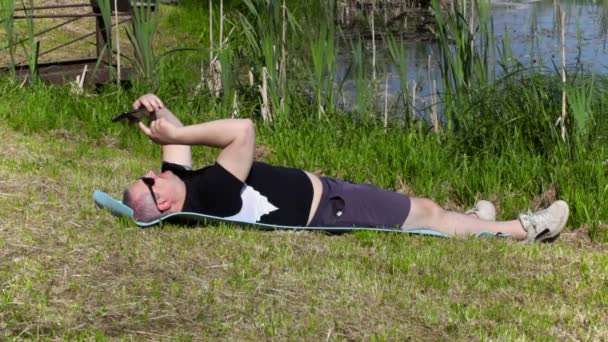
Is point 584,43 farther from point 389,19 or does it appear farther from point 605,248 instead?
point 605,248

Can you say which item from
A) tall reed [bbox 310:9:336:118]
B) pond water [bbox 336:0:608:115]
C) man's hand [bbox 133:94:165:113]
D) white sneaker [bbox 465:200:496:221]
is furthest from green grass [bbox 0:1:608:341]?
pond water [bbox 336:0:608:115]

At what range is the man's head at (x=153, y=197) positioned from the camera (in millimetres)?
5145

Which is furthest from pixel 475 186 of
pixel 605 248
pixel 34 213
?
pixel 34 213

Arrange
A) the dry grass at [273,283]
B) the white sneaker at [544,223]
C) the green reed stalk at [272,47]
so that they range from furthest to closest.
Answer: the green reed stalk at [272,47] → the white sneaker at [544,223] → the dry grass at [273,283]

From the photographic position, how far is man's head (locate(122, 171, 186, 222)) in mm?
5145

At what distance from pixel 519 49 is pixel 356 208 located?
6.52 metres

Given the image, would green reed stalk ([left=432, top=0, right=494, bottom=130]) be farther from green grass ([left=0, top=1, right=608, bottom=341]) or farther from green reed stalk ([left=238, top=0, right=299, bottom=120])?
green reed stalk ([left=238, top=0, right=299, bottom=120])

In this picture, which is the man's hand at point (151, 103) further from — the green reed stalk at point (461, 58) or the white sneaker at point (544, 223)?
the green reed stalk at point (461, 58)

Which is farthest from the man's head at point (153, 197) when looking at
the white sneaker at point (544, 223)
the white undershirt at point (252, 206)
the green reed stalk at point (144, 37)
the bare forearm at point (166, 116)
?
the green reed stalk at point (144, 37)

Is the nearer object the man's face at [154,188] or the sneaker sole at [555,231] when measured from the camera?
the man's face at [154,188]

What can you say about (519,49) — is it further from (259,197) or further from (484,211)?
(259,197)

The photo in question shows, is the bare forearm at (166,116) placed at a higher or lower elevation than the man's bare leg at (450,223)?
higher

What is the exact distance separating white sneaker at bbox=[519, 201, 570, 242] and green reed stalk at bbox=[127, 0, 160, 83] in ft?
12.0

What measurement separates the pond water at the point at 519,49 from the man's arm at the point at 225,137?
3205 millimetres
